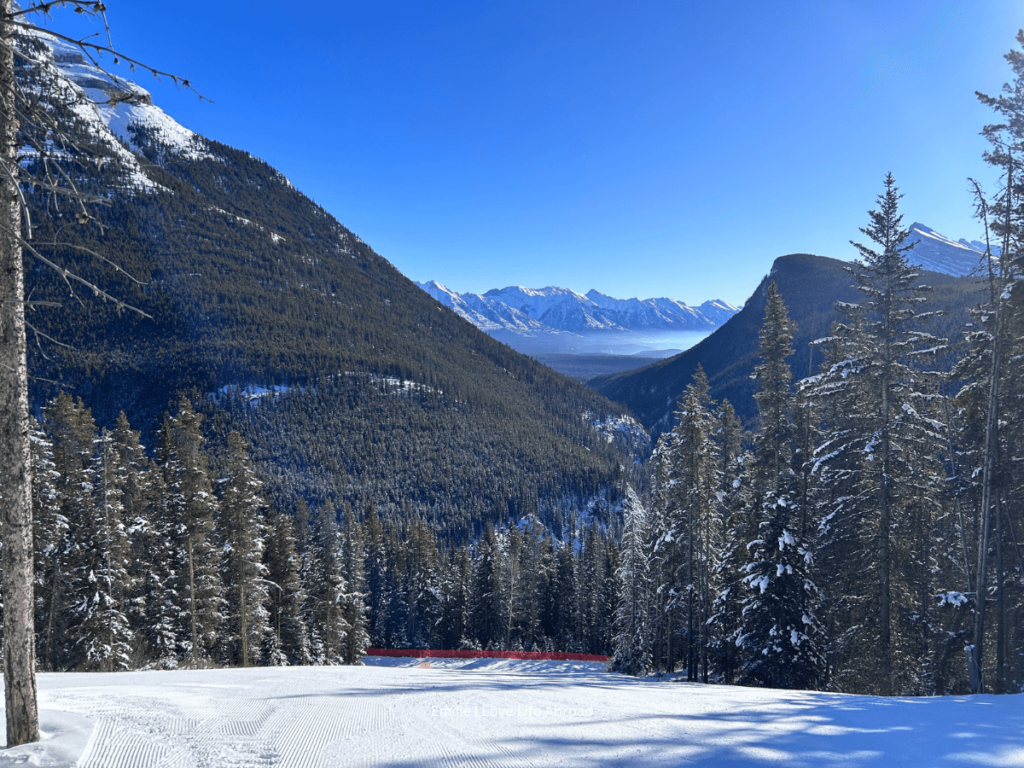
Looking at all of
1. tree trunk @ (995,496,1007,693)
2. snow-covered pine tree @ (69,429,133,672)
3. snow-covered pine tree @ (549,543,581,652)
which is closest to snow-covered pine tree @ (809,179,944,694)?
tree trunk @ (995,496,1007,693)

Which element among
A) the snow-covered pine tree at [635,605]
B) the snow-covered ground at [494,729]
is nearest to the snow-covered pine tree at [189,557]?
the snow-covered ground at [494,729]

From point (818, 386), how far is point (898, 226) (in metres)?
5.65

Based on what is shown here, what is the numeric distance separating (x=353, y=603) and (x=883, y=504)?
3282cm

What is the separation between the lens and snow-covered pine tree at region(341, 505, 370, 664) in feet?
119

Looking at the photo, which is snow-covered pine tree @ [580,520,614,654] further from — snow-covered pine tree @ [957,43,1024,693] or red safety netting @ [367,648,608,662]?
snow-covered pine tree @ [957,43,1024,693]

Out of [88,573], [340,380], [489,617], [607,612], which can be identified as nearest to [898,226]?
[88,573]

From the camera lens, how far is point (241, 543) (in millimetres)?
23328

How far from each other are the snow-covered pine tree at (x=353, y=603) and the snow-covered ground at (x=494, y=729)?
91.4 feet

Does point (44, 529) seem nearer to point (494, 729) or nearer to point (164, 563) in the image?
point (164, 563)

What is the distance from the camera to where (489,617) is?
1966 inches

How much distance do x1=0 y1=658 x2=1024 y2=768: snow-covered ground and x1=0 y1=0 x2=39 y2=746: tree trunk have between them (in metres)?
0.53

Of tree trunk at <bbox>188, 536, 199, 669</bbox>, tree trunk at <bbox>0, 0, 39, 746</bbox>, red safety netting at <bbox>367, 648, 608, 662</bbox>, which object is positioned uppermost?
tree trunk at <bbox>0, 0, 39, 746</bbox>

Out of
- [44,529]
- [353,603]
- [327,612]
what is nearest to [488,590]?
[353,603]

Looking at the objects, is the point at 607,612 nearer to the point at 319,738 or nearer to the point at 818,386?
the point at 818,386
